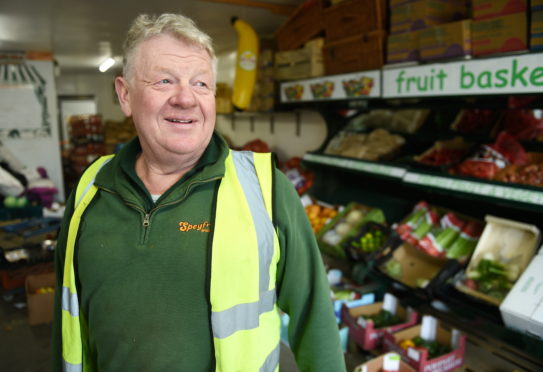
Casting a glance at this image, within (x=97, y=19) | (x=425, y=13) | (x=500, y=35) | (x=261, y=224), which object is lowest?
(x=261, y=224)

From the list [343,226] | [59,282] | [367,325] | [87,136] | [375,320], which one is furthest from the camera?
[87,136]

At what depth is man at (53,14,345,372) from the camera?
1250 mm

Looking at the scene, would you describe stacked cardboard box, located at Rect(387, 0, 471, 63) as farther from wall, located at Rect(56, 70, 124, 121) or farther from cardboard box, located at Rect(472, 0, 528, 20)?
wall, located at Rect(56, 70, 124, 121)

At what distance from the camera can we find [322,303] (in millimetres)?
1356

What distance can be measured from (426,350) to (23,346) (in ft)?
9.30

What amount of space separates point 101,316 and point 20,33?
18.2 ft

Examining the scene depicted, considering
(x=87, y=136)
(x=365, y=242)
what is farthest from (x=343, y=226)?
(x=87, y=136)

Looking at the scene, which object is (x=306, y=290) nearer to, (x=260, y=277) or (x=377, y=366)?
(x=260, y=277)

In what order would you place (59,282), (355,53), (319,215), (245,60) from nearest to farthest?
(59,282) → (355,53) → (319,215) → (245,60)

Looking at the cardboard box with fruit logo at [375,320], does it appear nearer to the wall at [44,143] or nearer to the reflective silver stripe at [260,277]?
the reflective silver stripe at [260,277]

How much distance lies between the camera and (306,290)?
53.9 inches

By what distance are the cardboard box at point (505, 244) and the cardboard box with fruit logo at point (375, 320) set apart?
17.0 inches

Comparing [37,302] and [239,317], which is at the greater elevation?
[239,317]

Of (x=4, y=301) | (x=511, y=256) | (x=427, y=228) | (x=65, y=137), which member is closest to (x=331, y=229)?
(x=427, y=228)
